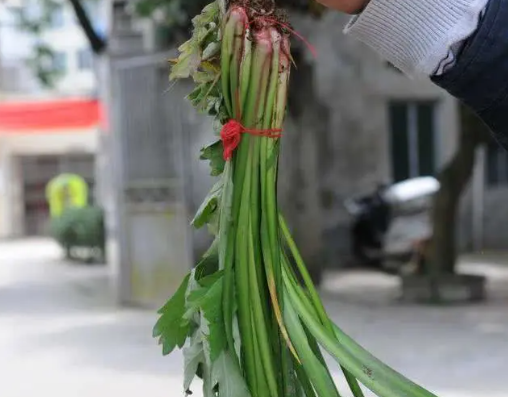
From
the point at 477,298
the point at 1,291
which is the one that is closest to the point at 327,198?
the point at 477,298

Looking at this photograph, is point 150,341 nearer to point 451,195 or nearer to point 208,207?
point 451,195

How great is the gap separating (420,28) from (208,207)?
0.53 metres

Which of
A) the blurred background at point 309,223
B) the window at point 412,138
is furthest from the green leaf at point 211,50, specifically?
the window at point 412,138

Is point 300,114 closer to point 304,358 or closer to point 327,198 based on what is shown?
point 327,198

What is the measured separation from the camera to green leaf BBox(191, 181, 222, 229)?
1.47 meters

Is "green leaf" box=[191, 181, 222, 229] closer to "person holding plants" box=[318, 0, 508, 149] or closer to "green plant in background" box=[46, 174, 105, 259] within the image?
"person holding plants" box=[318, 0, 508, 149]

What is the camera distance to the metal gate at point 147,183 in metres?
7.59

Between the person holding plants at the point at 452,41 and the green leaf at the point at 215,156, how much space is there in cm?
34

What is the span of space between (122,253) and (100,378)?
2.68 meters

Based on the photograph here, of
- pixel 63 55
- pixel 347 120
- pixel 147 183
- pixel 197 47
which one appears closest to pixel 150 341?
pixel 147 183

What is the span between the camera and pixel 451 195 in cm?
777

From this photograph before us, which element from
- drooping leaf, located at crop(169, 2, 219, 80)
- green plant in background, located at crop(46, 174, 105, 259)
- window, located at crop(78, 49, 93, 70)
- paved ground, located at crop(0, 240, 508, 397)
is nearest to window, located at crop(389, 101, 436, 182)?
paved ground, located at crop(0, 240, 508, 397)

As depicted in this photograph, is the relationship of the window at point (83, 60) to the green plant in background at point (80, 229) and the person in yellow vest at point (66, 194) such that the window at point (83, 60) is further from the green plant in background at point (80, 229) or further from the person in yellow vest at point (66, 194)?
the green plant in background at point (80, 229)


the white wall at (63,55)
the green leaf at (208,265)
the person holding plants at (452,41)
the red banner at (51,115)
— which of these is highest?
the white wall at (63,55)
